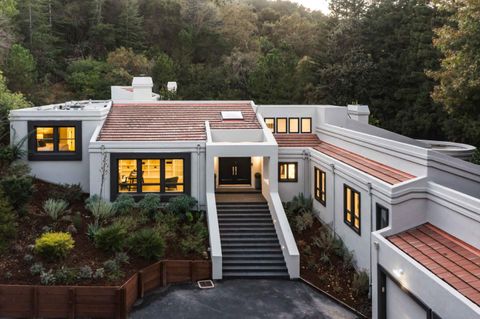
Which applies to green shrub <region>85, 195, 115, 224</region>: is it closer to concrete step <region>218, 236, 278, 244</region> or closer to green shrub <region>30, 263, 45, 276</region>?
green shrub <region>30, 263, 45, 276</region>

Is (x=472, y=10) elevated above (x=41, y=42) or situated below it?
below

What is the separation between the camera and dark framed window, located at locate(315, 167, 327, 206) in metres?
22.2

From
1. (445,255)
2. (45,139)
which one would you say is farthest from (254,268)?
(45,139)

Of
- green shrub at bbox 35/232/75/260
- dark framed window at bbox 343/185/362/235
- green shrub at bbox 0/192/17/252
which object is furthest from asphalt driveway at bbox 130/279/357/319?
green shrub at bbox 0/192/17/252

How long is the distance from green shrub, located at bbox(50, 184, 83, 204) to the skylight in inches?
360

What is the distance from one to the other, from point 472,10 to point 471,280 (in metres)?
16.4

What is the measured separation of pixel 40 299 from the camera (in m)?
14.7

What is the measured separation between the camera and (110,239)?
57.2 ft

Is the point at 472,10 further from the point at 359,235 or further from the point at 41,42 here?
the point at 41,42

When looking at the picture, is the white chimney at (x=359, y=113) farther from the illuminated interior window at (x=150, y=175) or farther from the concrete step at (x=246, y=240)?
the illuminated interior window at (x=150, y=175)

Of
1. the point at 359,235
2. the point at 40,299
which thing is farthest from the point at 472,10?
the point at 40,299

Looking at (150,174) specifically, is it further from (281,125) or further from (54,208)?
(281,125)

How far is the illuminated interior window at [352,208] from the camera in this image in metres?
17.9

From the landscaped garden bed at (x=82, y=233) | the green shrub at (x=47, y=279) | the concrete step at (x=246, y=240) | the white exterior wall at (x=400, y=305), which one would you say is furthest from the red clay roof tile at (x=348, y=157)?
the green shrub at (x=47, y=279)
